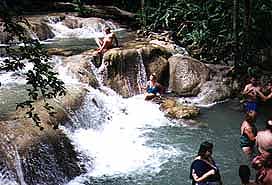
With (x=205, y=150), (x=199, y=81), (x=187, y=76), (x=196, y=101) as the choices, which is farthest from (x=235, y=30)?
(x=205, y=150)

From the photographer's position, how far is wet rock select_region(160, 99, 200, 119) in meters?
10.7

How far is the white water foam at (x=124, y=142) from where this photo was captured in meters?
8.08

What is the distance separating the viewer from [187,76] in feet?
41.9

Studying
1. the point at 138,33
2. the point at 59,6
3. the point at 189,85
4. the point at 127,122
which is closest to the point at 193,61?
the point at 189,85

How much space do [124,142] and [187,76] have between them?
A: 415 centimetres

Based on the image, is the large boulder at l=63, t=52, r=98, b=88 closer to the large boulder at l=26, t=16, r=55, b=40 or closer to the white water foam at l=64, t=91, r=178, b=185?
the white water foam at l=64, t=91, r=178, b=185

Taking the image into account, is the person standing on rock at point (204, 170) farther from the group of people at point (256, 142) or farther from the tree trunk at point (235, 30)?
the tree trunk at point (235, 30)

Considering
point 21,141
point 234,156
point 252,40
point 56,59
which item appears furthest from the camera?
point 252,40

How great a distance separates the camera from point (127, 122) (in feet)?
34.9

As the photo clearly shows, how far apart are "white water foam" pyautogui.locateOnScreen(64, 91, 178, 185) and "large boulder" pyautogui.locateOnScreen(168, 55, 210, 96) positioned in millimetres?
1467

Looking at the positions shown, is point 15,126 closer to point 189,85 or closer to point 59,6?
point 189,85

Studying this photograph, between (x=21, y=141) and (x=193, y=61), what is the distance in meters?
7.15

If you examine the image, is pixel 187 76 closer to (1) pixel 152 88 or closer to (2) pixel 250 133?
(1) pixel 152 88

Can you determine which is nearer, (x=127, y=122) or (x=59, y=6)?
(x=127, y=122)
